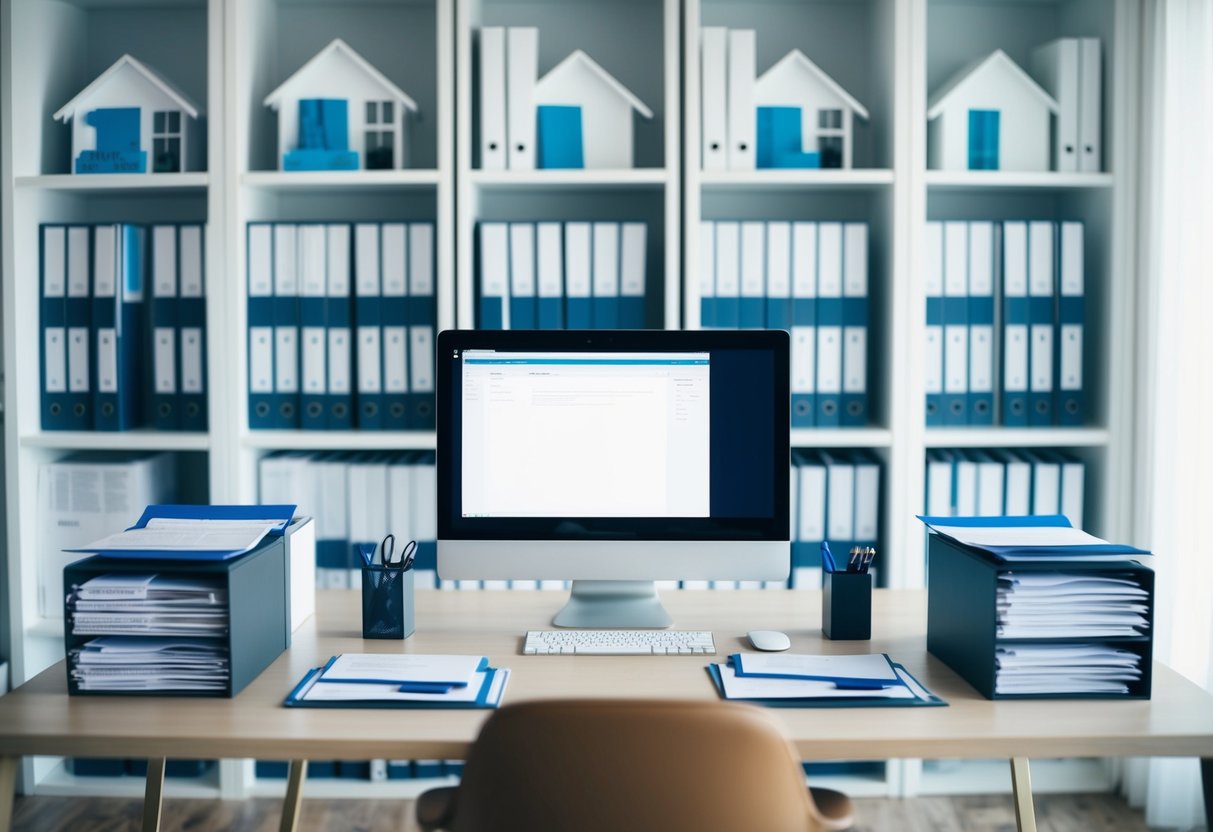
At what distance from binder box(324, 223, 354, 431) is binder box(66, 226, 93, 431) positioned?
0.58 meters

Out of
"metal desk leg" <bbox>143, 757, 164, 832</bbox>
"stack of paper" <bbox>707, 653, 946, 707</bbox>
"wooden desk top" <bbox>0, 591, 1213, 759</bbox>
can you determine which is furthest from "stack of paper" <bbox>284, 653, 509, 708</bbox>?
"metal desk leg" <bbox>143, 757, 164, 832</bbox>

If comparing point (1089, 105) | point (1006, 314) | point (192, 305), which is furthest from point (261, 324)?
point (1089, 105)

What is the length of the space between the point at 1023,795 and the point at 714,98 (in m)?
1.63

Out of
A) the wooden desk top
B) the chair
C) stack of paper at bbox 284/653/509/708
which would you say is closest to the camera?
the chair

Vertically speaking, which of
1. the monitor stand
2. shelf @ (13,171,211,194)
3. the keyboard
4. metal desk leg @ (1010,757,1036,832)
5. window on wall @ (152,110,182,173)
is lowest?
metal desk leg @ (1010,757,1036,832)

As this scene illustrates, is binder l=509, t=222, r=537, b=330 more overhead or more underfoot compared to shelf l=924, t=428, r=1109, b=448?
more overhead

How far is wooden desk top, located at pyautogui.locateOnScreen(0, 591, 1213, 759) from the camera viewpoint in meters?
1.23

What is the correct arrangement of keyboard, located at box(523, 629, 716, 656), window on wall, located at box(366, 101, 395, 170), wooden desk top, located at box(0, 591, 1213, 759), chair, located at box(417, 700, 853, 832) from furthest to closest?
window on wall, located at box(366, 101, 395, 170)
keyboard, located at box(523, 629, 716, 656)
wooden desk top, located at box(0, 591, 1213, 759)
chair, located at box(417, 700, 853, 832)

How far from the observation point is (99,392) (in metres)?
2.46

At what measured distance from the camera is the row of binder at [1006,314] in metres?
2.42

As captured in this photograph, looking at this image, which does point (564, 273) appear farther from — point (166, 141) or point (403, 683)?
point (403, 683)

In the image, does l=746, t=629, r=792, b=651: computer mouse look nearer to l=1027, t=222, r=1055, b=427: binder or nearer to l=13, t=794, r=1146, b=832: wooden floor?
l=13, t=794, r=1146, b=832: wooden floor

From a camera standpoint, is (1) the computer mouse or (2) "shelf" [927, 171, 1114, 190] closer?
(1) the computer mouse

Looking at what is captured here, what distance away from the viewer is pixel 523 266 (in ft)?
7.93
